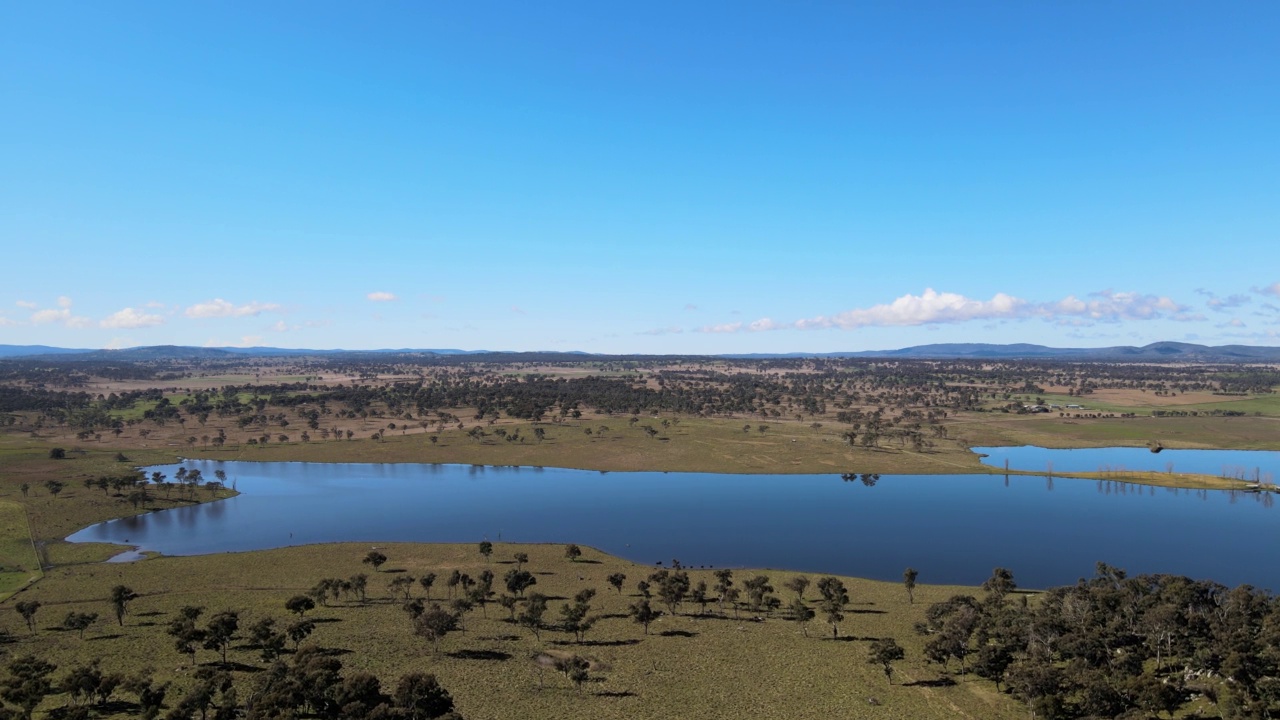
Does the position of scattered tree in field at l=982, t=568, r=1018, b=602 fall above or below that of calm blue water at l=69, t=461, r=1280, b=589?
above

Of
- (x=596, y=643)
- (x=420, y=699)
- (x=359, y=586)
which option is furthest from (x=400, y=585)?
(x=420, y=699)

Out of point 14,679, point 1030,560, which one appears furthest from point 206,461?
point 1030,560

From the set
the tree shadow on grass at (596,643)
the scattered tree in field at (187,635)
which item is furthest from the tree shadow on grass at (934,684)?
the scattered tree in field at (187,635)

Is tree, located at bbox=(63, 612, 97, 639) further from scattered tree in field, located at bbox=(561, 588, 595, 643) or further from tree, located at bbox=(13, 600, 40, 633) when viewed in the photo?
scattered tree in field, located at bbox=(561, 588, 595, 643)

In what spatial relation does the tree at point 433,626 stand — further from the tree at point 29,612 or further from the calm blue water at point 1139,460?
the calm blue water at point 1139,460

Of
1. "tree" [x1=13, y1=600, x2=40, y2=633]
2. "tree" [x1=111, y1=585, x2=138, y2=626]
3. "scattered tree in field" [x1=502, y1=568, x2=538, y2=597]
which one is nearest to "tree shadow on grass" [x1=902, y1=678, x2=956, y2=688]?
"scattered tree in field" [x1=502, y1=568, x2=538, y2=597]

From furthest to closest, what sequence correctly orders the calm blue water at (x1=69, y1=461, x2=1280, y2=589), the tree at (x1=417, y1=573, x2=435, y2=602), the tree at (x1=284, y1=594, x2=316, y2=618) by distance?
the calm blue water at (x1=69, y1=461, x2=1280, y2=589)
the tree at (x1=417, y1=573, x2=435, y2=602)
the tree at (x1=284, y1=594, x2=316, y2=618)

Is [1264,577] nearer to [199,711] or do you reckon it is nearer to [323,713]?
[323,713]
